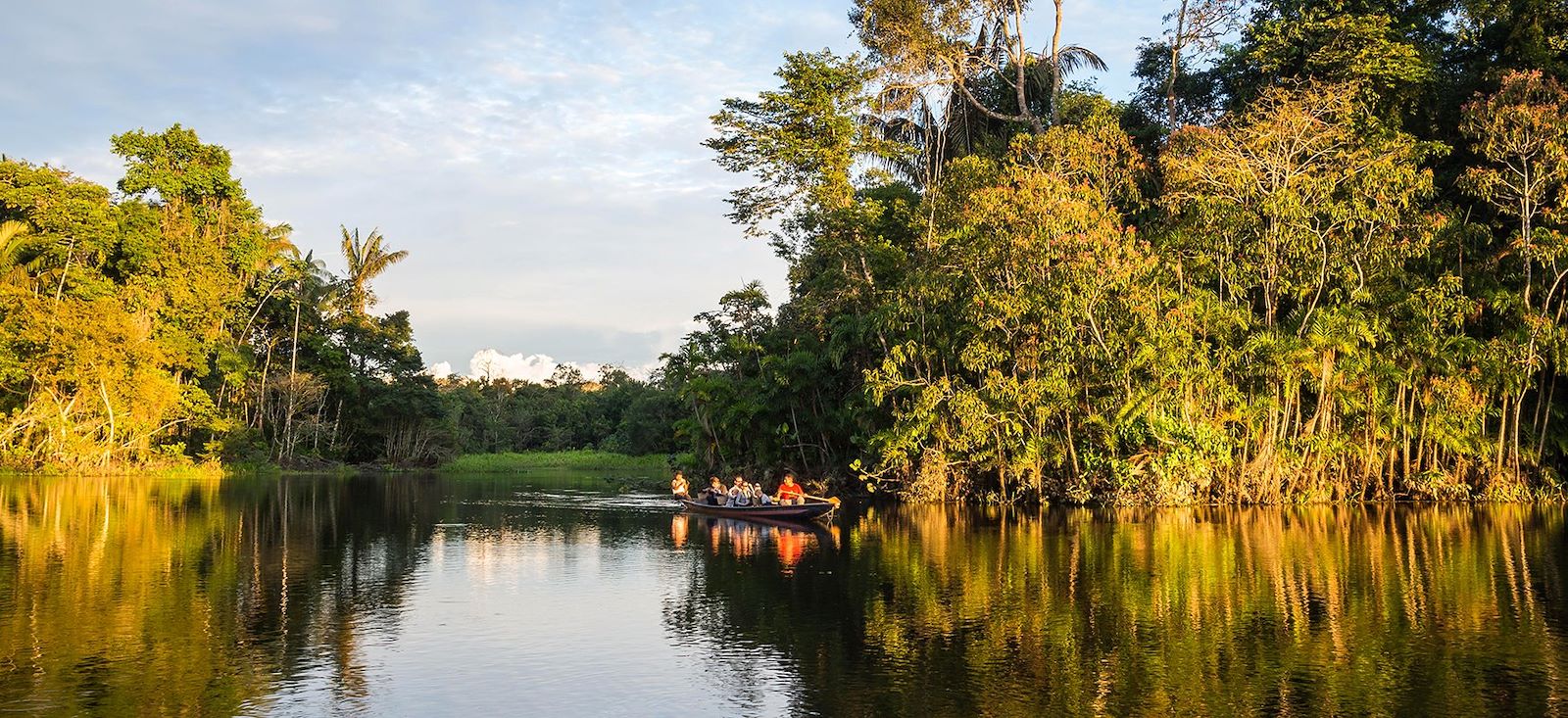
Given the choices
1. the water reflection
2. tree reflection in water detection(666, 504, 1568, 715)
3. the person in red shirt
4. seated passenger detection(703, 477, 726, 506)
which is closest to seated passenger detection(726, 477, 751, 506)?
the water reflection

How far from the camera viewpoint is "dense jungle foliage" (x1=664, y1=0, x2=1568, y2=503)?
89.5ft

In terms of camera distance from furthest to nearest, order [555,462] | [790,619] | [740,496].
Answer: [555,462] → [740,496] → [790,619]

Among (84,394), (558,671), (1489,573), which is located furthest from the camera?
(84,394)

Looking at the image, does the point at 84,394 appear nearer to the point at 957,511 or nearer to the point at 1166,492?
the point at 957,511

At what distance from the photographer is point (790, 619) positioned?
1291 cm

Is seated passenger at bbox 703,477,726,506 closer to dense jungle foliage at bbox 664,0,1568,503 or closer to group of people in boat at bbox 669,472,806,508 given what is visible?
group of people in boat at bbox 669,472,806,508

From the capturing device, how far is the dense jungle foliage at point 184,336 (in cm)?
4256

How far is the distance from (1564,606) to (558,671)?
11511mm

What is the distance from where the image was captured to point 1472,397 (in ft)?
94.0

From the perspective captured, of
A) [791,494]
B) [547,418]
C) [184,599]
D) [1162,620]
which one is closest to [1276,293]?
[791,494]

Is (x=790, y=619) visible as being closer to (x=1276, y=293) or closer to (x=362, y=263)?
(x=1276, y=293)

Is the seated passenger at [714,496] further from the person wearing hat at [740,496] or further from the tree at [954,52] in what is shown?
the tree at [954,52]

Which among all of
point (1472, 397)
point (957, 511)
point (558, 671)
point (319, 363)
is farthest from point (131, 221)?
point (1472, 397)

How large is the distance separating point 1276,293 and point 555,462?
51.8 m
